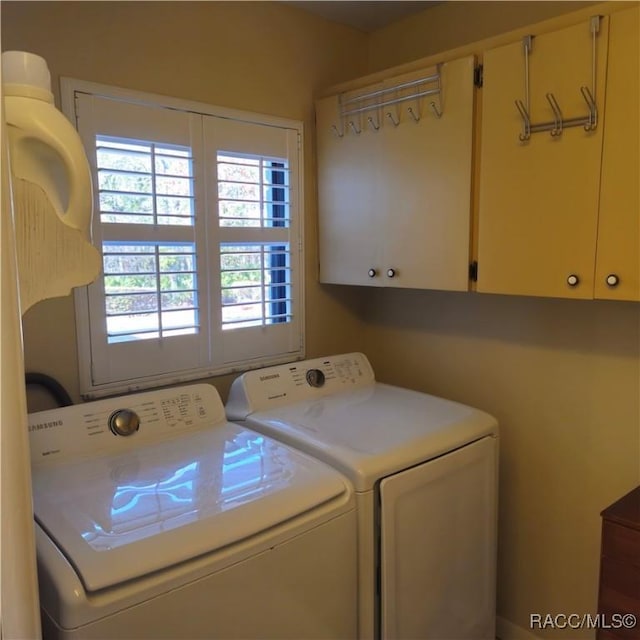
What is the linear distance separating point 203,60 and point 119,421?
49.2 inches

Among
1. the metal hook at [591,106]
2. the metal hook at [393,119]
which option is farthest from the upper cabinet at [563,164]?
the metal hook at [393,119]

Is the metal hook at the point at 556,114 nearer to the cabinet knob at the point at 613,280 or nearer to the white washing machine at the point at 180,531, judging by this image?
the cabinet knob at the point at 613,280

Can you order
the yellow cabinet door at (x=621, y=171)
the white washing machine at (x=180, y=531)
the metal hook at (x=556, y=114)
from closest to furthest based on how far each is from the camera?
the white washing machine at (x=180, y=531), the yellow cabinet door at (x=621, y=171), the metal hook at (x=556, y=114)

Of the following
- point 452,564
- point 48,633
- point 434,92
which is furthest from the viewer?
point 434,92

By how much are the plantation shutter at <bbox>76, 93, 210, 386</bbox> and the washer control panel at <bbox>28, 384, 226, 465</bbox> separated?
21cm

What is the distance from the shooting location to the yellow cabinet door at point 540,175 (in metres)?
1.47

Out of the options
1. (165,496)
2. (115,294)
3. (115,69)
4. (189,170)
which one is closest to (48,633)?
(165,496)

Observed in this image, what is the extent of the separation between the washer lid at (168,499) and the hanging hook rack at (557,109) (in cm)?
110

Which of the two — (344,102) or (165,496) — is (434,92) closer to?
(344,102)

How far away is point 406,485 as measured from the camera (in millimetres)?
1473

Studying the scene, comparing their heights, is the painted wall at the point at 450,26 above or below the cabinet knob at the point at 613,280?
above

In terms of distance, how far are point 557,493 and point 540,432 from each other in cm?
22

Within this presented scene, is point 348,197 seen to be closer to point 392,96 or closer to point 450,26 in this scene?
point 392,96

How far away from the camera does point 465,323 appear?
217 centimetres
